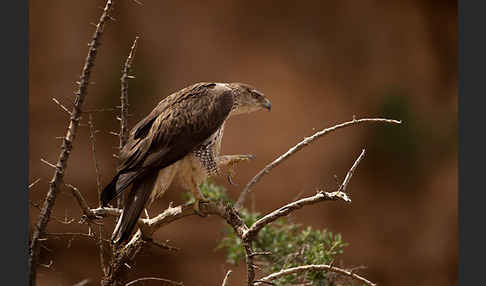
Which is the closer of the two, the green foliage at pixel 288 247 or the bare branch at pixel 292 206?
the bare branch at pixel 292 206

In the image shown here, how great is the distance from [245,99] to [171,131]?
0.72 metres

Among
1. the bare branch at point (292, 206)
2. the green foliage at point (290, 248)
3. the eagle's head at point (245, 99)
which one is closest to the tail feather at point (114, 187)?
the bare branch at point (292, 206)

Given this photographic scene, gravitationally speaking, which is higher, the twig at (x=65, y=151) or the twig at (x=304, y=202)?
the twig at (x=65, y=151)

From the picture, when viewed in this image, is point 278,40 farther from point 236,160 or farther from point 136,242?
point 136,242

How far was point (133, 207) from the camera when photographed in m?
2.84

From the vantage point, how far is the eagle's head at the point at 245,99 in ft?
11.9

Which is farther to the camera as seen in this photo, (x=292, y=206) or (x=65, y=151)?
(x=292, y=206)

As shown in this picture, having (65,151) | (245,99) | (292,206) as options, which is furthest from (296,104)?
(65,151)

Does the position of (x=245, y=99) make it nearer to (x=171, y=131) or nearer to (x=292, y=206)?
(x=171, y=131)

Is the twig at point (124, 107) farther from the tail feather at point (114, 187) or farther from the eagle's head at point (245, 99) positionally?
the eagle's head at point (245, 99)

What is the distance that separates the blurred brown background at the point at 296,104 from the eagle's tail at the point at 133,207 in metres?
3.39

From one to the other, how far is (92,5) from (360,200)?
4086mm

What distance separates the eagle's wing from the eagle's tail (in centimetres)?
5

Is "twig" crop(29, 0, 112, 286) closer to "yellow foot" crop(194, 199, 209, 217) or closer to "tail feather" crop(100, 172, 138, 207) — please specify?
"tail feather" crop(100, 172, 138, 207)
